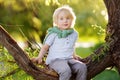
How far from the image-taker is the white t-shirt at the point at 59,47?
3375 mm

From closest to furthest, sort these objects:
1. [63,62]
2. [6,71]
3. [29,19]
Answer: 1. [63,62]
2. [6,71]
3. [29,19]

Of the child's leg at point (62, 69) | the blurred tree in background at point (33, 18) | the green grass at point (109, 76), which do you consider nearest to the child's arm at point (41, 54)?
the child's leg at point (62, 69)

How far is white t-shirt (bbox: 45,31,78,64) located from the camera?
337 centimetres

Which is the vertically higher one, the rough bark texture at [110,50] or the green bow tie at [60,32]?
the green bow tie at [60,32]

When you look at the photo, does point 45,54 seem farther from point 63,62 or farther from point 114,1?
point 114,1

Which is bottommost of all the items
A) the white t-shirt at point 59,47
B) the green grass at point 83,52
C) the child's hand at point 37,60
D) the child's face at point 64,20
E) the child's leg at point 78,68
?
the green grass at point 83,52

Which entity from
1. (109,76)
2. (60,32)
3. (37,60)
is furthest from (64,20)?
(109,76)

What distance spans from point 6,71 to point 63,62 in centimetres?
51

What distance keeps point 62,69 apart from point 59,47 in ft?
0.55

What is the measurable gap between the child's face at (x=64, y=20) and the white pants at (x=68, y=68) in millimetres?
241

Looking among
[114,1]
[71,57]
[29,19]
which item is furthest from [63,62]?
[29,19]

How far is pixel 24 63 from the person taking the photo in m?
3.35

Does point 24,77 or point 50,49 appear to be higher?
point 50,49

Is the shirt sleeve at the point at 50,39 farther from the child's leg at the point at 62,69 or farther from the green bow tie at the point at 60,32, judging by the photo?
the child's leg at the point at 62,69
